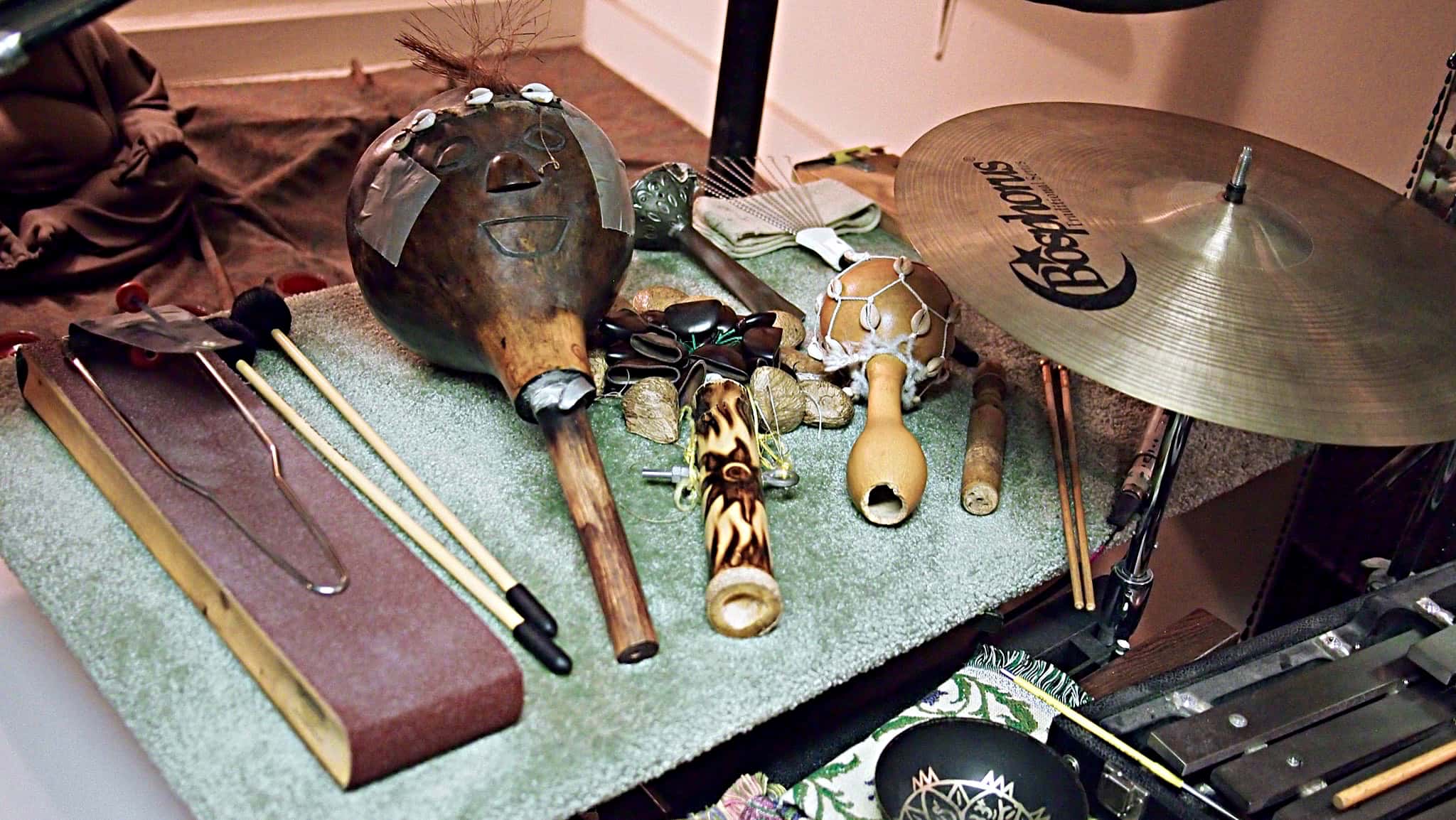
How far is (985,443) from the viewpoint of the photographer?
1.35 metres

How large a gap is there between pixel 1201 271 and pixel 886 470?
1.11ft

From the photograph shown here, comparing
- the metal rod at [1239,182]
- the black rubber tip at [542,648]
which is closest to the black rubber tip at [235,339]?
the black rubber tip at [542,648]

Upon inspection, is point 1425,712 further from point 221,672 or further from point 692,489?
point 221,672

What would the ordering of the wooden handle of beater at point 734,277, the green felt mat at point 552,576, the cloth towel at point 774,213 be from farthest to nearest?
the cloth towel at point 774,213 → the wooden handle of beater at point 734,277 → the green felt mat at point 552,576

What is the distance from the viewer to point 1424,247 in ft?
4.30

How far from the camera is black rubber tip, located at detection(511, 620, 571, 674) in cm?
105

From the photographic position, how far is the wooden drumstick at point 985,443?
1.30 metres

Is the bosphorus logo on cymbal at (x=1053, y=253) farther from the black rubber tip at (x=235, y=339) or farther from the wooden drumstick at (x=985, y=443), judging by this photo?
the black rubber tip at (x=235, y=339)

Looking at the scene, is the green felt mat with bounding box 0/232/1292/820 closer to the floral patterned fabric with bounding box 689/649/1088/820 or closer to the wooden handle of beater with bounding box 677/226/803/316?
the floral patterned fabric with bounding box 689/649/1088/820

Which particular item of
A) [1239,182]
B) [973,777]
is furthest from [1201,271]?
[973,777]

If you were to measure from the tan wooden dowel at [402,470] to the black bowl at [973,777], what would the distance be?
36 centimetres

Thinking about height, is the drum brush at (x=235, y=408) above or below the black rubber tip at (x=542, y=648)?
above

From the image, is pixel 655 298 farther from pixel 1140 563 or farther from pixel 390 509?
pixel 1140 563

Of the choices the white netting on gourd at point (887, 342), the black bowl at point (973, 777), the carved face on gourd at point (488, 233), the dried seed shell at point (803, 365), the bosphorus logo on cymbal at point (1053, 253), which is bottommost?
the black bowl at point (973, 777)
